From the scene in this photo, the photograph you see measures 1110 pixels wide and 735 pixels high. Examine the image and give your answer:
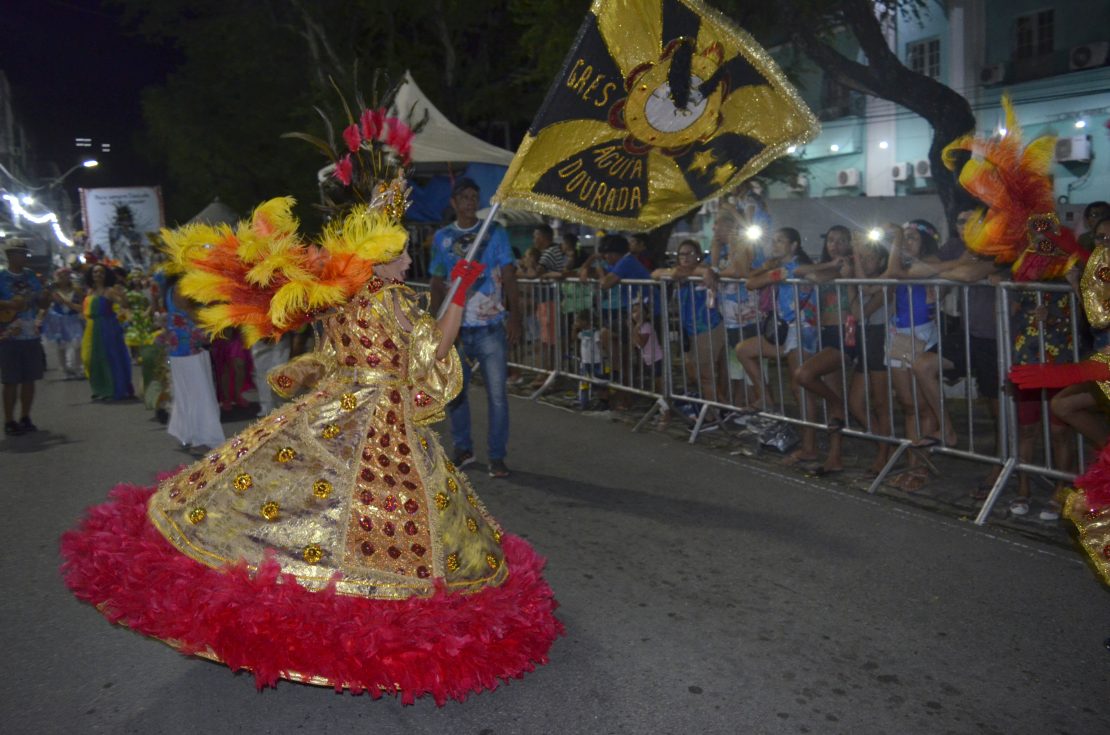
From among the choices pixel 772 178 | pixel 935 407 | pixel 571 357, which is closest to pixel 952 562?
pixel 935 407

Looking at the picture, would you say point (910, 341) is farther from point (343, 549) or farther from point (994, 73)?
point (994, 73)

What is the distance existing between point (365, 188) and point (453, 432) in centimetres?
346

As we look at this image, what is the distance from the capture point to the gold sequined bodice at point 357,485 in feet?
11.2

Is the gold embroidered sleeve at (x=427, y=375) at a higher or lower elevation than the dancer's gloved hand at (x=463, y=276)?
lower

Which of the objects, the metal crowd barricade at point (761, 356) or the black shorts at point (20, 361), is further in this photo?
the black shorts at point (20, 361)

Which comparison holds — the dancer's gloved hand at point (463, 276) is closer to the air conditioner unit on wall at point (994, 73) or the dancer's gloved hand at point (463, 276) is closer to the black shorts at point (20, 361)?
the black shorts at point (20, 361)

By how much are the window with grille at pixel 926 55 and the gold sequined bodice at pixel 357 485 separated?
28.4 meters

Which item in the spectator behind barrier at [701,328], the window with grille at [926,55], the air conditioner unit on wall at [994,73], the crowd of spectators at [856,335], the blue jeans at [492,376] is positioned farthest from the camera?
the window with grille at [926,55]

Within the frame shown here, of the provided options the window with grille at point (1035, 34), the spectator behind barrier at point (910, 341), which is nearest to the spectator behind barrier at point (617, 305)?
the spectator behind barrier at point (910, 341)

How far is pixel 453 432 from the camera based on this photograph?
23.7 feet

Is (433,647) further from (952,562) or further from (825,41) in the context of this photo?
(825,41)

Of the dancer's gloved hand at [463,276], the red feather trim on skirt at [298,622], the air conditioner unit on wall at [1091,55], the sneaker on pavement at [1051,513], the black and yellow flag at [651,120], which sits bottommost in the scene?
the sneaker on pavement at [1051,513]

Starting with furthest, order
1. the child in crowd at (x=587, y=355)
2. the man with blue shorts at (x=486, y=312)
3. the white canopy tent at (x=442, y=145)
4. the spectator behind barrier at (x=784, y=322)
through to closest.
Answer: the white canopy tent at (x=442, y=145) → the child in crowd at (x=587, y=355) → the spectator behind barrier at (x=784, y=322) → the man with blue shorts at (x=486, y=312)

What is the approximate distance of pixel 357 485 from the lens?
3.53m
